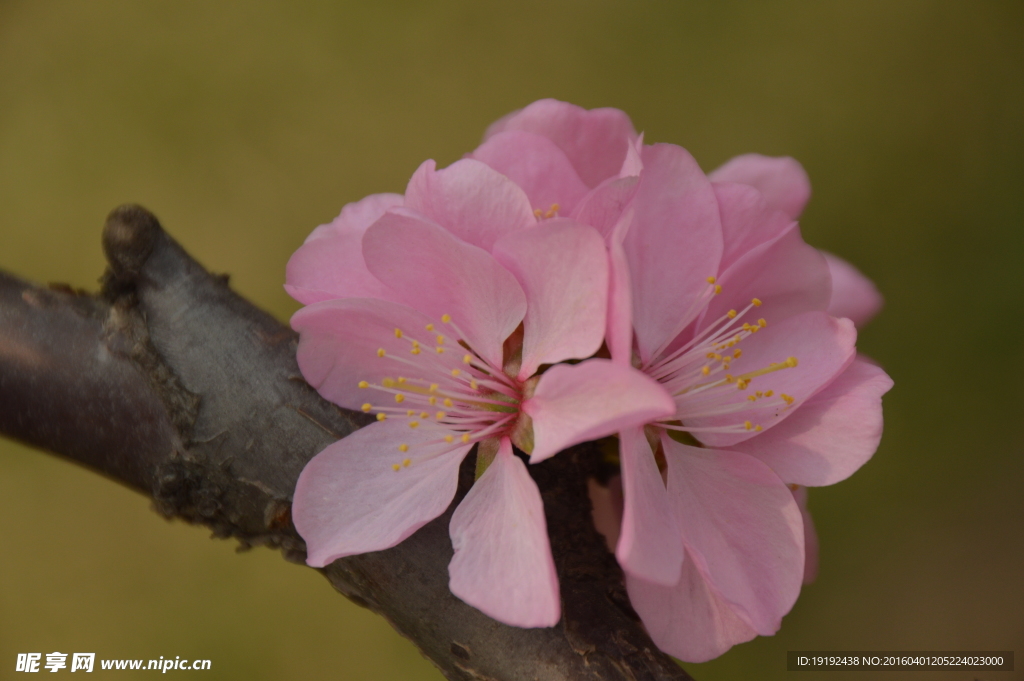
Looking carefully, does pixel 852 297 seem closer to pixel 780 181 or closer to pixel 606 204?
pixel 780 181

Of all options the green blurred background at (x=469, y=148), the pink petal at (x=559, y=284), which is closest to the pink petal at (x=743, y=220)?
the pink petal at (x=559, y=284)

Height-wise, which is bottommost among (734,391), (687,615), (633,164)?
(687,615)

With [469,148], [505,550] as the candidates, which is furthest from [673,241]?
[469,148]

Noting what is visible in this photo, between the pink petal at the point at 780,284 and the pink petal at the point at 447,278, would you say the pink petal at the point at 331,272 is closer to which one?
the pink petal at the point at 447,278

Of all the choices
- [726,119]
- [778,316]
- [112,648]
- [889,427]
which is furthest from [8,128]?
[889,427]

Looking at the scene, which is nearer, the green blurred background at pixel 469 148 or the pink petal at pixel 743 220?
the pink petal at pixel 743 220

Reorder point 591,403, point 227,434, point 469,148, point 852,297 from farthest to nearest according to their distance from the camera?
point 469,148 → point 852,297 → point 227,434 → point 591,403
